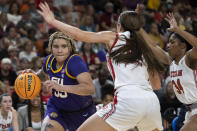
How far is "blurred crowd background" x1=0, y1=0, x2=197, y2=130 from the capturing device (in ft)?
27.0

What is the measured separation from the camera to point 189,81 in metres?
4.68

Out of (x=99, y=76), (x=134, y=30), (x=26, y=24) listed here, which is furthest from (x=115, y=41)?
(x=26, y=24)

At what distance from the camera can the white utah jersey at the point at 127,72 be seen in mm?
3684

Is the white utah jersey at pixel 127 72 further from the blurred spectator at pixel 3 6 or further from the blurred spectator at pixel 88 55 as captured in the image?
the blurred spectator at pixel 3 6

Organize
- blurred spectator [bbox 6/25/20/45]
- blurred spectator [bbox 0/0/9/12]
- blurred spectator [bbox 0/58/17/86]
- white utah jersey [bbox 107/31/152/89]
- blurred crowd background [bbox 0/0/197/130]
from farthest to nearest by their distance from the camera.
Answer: blurred spectator [bbox 0/0/9/12] → blurred spectator [bbox 6/25/20/45] → blurred spectator [bbox 0/58/17/86] → blurred crowd background [bbox 0/0/197/130] → white utah jersey [bbox 107/31/152/89]

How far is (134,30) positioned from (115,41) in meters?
0.25

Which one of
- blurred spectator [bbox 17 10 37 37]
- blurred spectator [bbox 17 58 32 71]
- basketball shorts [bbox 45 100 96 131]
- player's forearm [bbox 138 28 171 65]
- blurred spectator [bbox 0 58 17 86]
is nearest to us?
player's forearm [bbox 138 28 171 65]

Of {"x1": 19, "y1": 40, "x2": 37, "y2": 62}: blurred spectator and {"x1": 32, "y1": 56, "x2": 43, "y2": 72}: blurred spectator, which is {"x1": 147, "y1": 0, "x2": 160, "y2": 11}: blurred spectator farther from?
{"x1": 32, "y1": 56, "x2": 43, "y2": 72}: blurred spectator

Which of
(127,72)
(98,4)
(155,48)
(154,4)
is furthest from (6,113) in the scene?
(154,4)

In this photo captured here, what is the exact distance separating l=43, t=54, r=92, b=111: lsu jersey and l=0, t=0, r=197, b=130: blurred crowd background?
5.96 feet

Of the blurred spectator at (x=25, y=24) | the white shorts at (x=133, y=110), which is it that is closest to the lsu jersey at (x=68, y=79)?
the white shorts at (x=133, y=110)

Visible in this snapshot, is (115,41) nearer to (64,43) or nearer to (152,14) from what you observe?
(64,43)

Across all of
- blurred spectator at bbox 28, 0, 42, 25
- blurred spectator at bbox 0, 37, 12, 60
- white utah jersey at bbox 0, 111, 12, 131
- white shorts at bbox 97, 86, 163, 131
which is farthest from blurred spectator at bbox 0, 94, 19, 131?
blurred spectator at bbox 28, 0, 42, 25

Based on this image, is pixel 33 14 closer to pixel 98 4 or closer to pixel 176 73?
pixel 98 4
